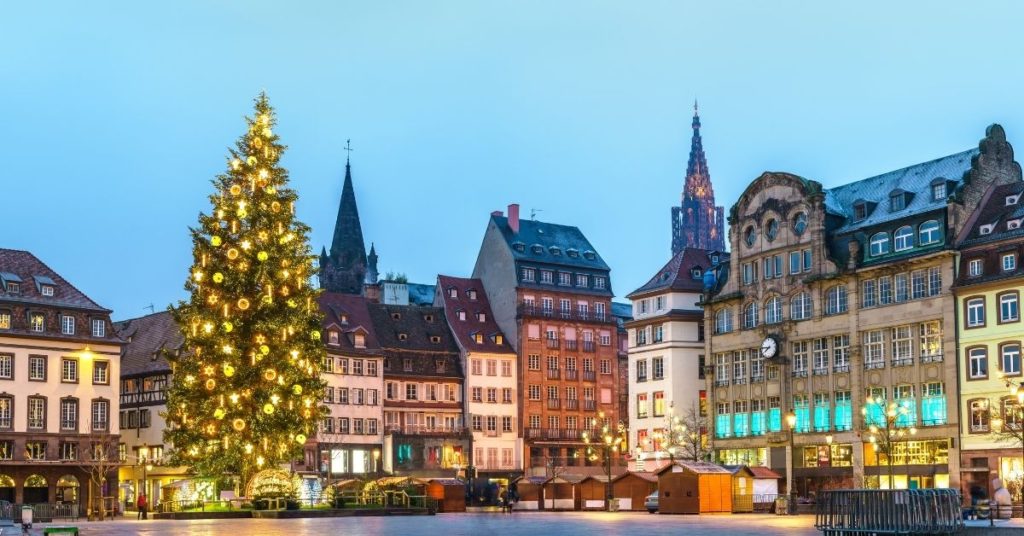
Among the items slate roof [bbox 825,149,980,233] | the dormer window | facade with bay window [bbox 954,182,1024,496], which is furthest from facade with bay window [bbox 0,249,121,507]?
facade with bay window [bbox 954,182,1024,496]

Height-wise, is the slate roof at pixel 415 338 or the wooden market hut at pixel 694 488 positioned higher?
the slate roof at pixel 415 338

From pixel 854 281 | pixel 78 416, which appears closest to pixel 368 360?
pixel 78 416

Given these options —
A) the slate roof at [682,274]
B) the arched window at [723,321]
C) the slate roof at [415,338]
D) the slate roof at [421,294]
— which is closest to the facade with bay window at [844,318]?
the arched window at [723,321]

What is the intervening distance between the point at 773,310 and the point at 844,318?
628cm

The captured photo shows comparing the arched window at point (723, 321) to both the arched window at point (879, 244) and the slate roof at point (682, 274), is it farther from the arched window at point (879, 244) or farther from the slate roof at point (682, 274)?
the arched window at point (879, 244)

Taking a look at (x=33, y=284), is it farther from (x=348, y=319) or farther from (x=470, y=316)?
(x=470, y=316)

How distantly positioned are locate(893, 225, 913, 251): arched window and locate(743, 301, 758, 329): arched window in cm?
1191

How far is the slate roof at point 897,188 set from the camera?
81.2 metres

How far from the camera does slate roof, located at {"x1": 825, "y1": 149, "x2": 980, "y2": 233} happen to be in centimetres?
8125

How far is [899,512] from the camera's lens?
101ft

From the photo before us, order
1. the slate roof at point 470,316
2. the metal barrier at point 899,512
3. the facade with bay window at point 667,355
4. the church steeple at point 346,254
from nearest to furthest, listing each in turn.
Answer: the metal barrier at point 899,512 → the facade with bay window at point 667,355 → the slate roof at point 470,316 → the church steeple at point 346,254

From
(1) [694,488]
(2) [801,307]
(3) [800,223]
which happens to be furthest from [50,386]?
(3) [800,223]

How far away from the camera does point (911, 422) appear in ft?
261

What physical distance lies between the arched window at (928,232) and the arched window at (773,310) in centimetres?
1152
